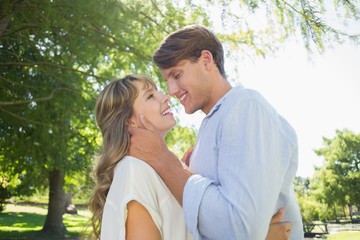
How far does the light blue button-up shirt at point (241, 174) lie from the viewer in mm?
1576

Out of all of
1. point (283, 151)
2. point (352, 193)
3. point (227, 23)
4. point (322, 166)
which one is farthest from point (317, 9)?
point (322, 166)

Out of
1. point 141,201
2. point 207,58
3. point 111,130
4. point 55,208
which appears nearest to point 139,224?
point 141,201

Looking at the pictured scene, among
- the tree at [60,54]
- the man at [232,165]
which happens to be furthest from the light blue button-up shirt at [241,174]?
the tree at [60,54]

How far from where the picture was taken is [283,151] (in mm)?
1754

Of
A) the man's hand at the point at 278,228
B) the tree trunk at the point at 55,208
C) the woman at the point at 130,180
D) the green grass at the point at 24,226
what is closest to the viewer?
the man's hand at the point at 278,228

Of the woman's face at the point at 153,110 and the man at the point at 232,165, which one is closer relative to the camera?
the man at the point at 232,165

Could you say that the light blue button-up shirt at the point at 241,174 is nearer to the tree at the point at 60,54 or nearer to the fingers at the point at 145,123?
the fingers at the point at 145,123

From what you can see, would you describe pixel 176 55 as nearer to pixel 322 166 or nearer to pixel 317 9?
pixel 317 9

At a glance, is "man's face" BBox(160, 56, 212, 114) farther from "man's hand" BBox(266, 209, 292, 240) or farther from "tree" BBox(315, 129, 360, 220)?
"tree" BBox(315, 129, 360, 220)

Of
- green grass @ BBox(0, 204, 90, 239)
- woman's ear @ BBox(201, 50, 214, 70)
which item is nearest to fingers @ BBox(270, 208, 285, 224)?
woman's ear @ BBox(201, 50, 214, 70)

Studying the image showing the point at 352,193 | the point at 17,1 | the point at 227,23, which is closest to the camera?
the point at 227,23

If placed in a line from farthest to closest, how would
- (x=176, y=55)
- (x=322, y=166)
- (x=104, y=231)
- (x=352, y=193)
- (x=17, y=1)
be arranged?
(x=322, y=166), (x=352, y=193), (x=17, y=1), (x=176, y=55), (x=104, y=231)

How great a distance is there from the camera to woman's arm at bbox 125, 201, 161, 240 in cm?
189

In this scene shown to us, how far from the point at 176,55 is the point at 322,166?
32.8 metres
